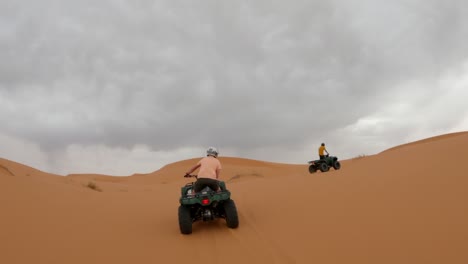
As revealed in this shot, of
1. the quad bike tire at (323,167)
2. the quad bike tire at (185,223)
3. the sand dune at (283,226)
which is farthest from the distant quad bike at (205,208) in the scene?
the quad bike tire at (323,167)

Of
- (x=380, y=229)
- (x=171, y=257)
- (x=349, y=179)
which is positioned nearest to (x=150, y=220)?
(x=171, y=257)

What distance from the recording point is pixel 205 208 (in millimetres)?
6586

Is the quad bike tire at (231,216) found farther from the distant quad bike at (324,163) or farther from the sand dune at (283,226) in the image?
the distant quad bike at (324,163)

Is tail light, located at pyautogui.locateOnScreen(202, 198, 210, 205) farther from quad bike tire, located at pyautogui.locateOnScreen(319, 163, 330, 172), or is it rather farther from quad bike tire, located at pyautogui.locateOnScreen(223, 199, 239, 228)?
quad bike tire, located at pyautogui.locateOnScreen(319, 163, 330, 172)

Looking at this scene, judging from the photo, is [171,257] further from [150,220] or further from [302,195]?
[302,195]

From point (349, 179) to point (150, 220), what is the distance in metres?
5.41

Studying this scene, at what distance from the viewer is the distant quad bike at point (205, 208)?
631 centimetres

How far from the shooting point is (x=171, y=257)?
16.4 feet

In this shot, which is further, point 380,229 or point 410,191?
point 410,191

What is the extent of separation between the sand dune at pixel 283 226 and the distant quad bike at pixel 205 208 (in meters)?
0.20

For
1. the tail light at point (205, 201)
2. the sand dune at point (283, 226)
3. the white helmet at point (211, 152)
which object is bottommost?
the sand dune at point (283, 226)

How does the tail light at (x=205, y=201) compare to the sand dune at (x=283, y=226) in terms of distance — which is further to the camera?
the tail light at (x=205, y=201)

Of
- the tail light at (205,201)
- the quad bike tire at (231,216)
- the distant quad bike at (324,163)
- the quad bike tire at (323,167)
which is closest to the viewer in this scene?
the tail light at (205,201)

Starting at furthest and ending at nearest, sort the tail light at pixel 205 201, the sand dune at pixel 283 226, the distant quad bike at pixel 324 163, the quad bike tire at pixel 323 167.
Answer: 1. the distant quad bike at pixel 324 163
2. the quad bike tire at pixel 323 167
3. the tail light at pixel 205 201
4. the sand dune at pixel 283 226
